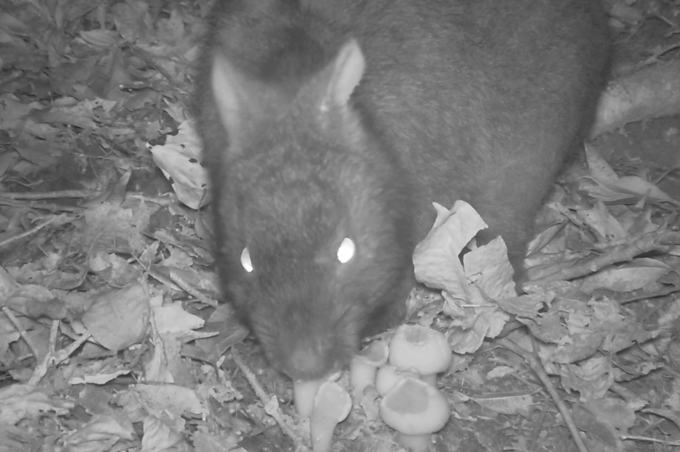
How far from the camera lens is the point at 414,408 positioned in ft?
10.6

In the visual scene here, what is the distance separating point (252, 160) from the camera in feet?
11.5

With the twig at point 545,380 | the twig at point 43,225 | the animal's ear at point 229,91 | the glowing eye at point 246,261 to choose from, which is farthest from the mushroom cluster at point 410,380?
the twig at point 43,225

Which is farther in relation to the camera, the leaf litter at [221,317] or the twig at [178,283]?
the twig at [178,283]

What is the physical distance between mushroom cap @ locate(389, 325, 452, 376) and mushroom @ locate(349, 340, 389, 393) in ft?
0.48

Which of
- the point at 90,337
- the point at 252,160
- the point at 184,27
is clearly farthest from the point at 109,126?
the point at 252,160

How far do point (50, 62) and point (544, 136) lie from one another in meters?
3.51

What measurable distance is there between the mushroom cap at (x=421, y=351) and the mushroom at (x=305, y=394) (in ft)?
1.21

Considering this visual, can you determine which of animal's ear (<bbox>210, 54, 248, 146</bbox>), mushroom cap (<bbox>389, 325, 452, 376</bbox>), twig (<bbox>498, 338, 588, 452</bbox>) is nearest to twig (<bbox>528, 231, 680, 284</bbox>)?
twig (<bbox>498, 338, 588, 452</bbox>)

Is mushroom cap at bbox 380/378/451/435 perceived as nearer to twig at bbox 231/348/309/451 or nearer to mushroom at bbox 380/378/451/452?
mushroom at bbox 380/378/451/452

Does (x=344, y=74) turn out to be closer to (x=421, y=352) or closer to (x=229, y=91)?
(x=229, y=91)

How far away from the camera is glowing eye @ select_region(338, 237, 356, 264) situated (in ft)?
11.1

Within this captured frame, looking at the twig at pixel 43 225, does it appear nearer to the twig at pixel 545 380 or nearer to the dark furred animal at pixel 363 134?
the dark furred animal at pixel 363 134

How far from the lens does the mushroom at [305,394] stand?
3486 millimetres

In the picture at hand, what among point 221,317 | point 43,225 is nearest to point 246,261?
point 221,317
